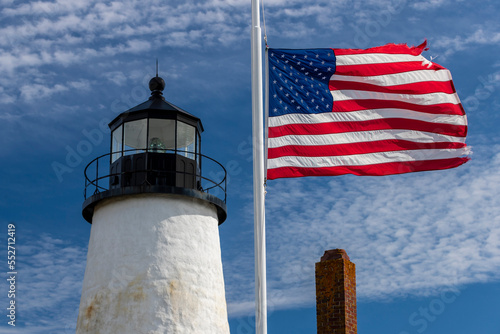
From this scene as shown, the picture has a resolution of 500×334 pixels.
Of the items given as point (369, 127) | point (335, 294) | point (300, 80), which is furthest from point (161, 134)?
point (369, 127)

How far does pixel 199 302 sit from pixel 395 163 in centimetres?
613

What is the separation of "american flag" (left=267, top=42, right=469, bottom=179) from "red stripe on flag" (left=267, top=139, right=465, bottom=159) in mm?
14

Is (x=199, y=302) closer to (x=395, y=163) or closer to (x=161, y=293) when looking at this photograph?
(x=161, y=293)

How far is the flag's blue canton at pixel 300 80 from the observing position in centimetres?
1034

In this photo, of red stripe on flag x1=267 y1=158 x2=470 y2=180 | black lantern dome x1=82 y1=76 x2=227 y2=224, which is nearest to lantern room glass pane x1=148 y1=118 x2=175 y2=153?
black lantern dome x1=82 y1=76 x2=227 y2=224

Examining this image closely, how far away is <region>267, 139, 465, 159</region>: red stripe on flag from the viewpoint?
10008 millimetres

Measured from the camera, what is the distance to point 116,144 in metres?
16.1

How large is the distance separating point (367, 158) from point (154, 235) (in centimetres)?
609

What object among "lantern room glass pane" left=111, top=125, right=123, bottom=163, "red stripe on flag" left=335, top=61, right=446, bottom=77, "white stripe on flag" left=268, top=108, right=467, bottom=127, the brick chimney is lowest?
the brick chimney

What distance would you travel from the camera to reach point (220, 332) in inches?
594

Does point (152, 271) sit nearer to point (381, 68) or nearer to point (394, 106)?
point (394, 106)

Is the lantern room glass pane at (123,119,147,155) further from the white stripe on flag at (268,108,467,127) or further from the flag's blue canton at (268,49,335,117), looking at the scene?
the white stripe on flag at (268,108,467,127)

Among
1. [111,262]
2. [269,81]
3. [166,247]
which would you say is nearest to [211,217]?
[166,247]

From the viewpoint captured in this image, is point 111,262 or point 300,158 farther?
point 111,262
